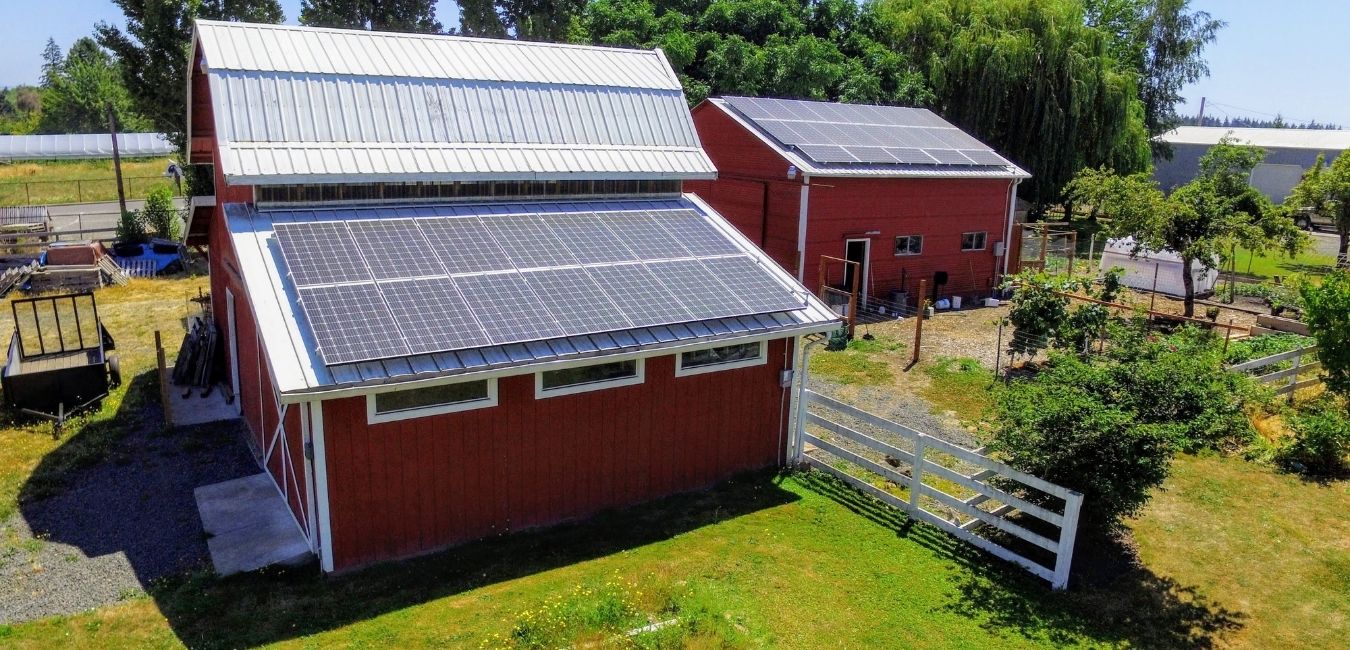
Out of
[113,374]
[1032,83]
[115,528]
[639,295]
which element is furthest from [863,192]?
[1032,83]

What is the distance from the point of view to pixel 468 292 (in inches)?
A: 382

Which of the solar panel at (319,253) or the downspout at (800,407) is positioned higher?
the solar panel at (319,253)

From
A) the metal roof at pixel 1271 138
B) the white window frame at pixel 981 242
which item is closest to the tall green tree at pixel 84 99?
the white window frame at pixel 981 242

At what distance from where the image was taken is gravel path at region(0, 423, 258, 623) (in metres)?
8.66

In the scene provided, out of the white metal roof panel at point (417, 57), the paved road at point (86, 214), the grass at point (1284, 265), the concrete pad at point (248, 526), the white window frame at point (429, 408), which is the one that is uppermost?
the white metal roof panel at point (417, 57)

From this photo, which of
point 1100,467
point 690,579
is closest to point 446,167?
point 690,579

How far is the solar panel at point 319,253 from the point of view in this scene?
30.9 feet

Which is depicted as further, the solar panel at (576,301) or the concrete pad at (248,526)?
the solar panel at (576,301)

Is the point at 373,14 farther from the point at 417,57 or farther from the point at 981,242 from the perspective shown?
the point at 981,242

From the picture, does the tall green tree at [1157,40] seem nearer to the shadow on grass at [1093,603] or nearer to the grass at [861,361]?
the grass at [861,361]

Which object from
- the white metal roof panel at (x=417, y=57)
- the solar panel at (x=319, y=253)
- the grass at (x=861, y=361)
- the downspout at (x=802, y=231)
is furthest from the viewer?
the downspout at (x=802, y=231)

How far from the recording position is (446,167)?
11.7 m

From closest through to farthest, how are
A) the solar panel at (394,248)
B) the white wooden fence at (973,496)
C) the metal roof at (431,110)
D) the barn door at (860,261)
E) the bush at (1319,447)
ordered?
1. the white wooden fence at (973,496)
2. the solar panel at (394,248)
3. the metal roof at (431,110)
4. the bush at (1319,447)
5. the barn door at (860,261)

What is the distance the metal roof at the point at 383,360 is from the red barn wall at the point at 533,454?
506 millimetres
